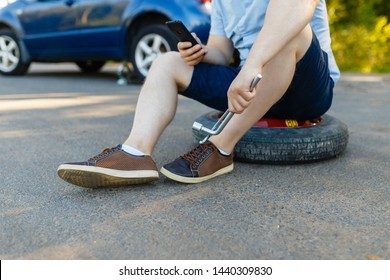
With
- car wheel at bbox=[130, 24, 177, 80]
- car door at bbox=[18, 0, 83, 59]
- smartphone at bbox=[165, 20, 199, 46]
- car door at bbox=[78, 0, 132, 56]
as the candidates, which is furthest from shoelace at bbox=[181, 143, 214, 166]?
car door at bbox=[18, 0, 83, 59]

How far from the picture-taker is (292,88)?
2.30 metres

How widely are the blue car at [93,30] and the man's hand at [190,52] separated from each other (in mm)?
2997

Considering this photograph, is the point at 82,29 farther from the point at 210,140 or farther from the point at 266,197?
the point at 266,197

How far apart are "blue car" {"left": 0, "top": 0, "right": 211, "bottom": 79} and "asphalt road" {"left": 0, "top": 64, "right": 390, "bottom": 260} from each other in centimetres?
255

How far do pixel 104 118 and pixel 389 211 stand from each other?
2560mm

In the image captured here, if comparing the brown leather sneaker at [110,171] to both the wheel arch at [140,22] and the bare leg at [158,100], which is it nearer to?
the bare leg at [158,100]

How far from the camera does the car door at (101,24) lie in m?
5.96

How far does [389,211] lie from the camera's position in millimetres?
1907

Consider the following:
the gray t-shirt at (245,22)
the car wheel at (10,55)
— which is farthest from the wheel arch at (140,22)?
the gray t-shirt at (245,22)

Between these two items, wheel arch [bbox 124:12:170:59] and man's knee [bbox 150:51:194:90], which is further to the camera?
wheel arch [bbox 124:12:170:59]

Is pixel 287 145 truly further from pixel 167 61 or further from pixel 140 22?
pixel 140 22

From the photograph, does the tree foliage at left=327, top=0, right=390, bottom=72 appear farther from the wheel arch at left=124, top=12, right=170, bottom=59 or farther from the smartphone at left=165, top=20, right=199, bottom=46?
the smartphone at left=165, top=20, right=199, bottom=46

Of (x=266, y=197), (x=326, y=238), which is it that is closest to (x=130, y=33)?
(x=266, y=197)

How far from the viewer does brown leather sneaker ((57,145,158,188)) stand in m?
2.06
